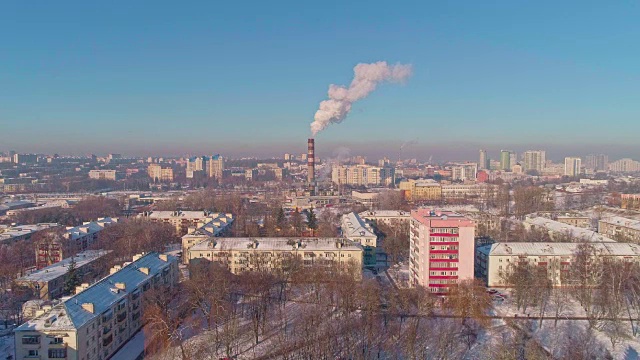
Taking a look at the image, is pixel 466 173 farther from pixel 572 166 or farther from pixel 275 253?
pixel 275 253

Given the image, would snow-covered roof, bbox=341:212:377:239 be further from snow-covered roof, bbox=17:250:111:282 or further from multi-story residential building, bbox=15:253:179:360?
snow-covered roof, bbox=17:250:111:282

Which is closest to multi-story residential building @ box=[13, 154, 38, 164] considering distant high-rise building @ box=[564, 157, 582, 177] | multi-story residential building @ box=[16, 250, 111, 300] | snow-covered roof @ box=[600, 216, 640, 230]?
multi-story residential building @ box=[16, 250, 111, 300]

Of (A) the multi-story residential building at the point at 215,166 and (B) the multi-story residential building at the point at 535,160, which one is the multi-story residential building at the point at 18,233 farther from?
(B) the multi-story residential building at the point at 535,160

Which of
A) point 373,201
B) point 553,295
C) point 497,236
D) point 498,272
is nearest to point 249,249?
point 498,272

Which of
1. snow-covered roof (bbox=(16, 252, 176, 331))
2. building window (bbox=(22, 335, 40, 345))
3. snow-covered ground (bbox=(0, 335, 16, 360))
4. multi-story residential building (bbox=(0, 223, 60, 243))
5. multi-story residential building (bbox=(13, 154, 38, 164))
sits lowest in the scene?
snow-covered ground (bbox=(0, 335, 16, 360))

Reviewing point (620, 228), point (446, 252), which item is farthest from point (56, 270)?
point (620, 228)

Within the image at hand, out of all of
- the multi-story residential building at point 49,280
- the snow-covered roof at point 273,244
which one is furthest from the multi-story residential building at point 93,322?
the snow-covered roof at point 273,244
